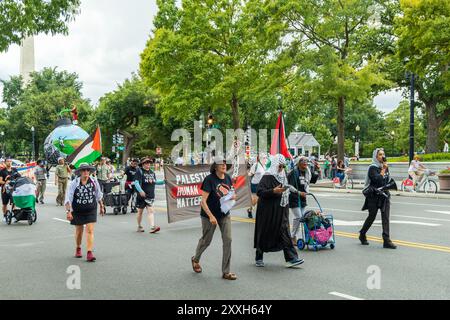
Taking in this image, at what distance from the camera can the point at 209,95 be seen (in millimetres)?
35250

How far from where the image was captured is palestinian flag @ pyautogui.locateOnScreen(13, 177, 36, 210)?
47.9 feet

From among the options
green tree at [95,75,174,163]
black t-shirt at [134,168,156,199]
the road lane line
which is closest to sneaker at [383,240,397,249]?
the road lane line

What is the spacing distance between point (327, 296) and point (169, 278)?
2346 mm

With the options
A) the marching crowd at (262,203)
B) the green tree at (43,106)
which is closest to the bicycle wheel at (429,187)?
the marching crowd at (262,203)

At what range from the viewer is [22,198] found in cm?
1470

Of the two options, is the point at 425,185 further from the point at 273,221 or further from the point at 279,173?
the point at 273,221

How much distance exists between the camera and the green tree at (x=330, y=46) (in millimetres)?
29297

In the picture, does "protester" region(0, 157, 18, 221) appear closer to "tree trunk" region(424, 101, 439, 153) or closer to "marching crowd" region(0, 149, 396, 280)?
"marching crowd" region(0, 149, 396, 280)

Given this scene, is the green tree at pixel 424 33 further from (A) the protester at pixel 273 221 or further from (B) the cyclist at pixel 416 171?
(A) the protester at pixel 273 221

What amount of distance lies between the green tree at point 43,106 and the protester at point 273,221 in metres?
62.0

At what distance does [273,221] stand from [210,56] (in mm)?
27221

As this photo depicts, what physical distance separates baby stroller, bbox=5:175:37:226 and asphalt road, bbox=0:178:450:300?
46.6 inches
